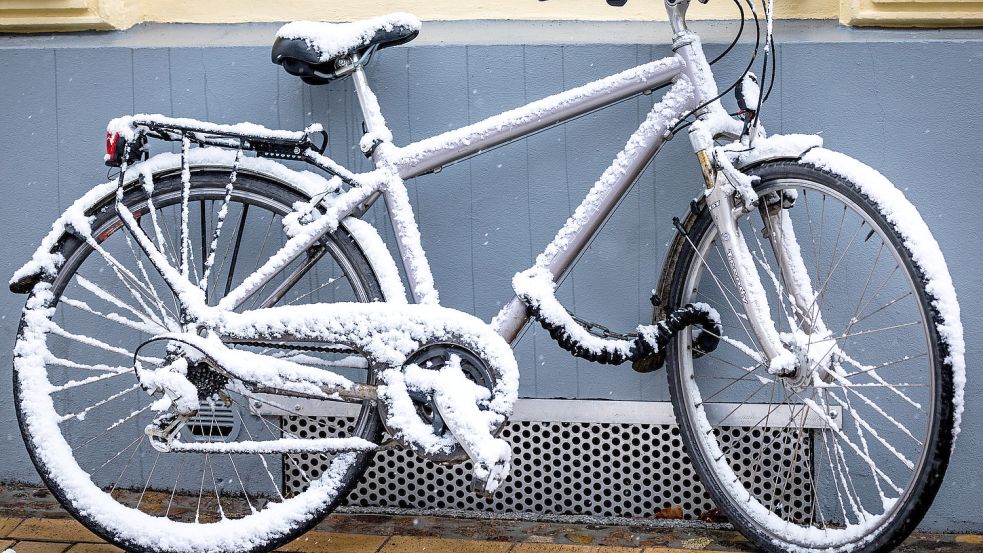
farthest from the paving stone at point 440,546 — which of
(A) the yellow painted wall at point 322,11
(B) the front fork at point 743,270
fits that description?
(A) the yellow painted wall at point 322,11

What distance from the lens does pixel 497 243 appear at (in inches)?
122

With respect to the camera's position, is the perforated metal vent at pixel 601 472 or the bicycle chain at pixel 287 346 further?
the perforated metal vent at pixel 601 472

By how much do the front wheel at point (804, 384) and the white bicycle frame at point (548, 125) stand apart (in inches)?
8.0

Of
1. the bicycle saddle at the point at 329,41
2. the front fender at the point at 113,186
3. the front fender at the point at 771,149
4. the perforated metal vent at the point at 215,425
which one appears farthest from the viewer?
the perforated metal vent at the point at 215,425

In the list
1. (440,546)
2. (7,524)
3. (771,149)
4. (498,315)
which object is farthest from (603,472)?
(7,524)

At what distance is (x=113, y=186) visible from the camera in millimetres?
2789

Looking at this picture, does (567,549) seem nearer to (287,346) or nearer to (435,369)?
(435,369)

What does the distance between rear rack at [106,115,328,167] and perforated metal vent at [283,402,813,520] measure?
93 centimetres

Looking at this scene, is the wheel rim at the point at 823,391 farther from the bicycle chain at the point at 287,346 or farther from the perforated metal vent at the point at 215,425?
the perforated metal vent at the point at 215,425

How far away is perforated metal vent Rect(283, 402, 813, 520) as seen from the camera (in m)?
3.10

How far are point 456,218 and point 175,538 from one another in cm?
119

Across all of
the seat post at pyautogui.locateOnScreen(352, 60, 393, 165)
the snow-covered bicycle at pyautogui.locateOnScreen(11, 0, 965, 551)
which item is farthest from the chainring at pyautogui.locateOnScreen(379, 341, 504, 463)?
the seat post at pyautogui.locateOnScreen(352, 60, 393, 165)

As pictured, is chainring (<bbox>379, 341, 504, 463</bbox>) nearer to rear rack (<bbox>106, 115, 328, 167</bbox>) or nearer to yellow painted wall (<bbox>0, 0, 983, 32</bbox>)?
rear rack (<bbox>106, 115, 328, 167</bbox>)

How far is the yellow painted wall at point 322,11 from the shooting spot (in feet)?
10.1
